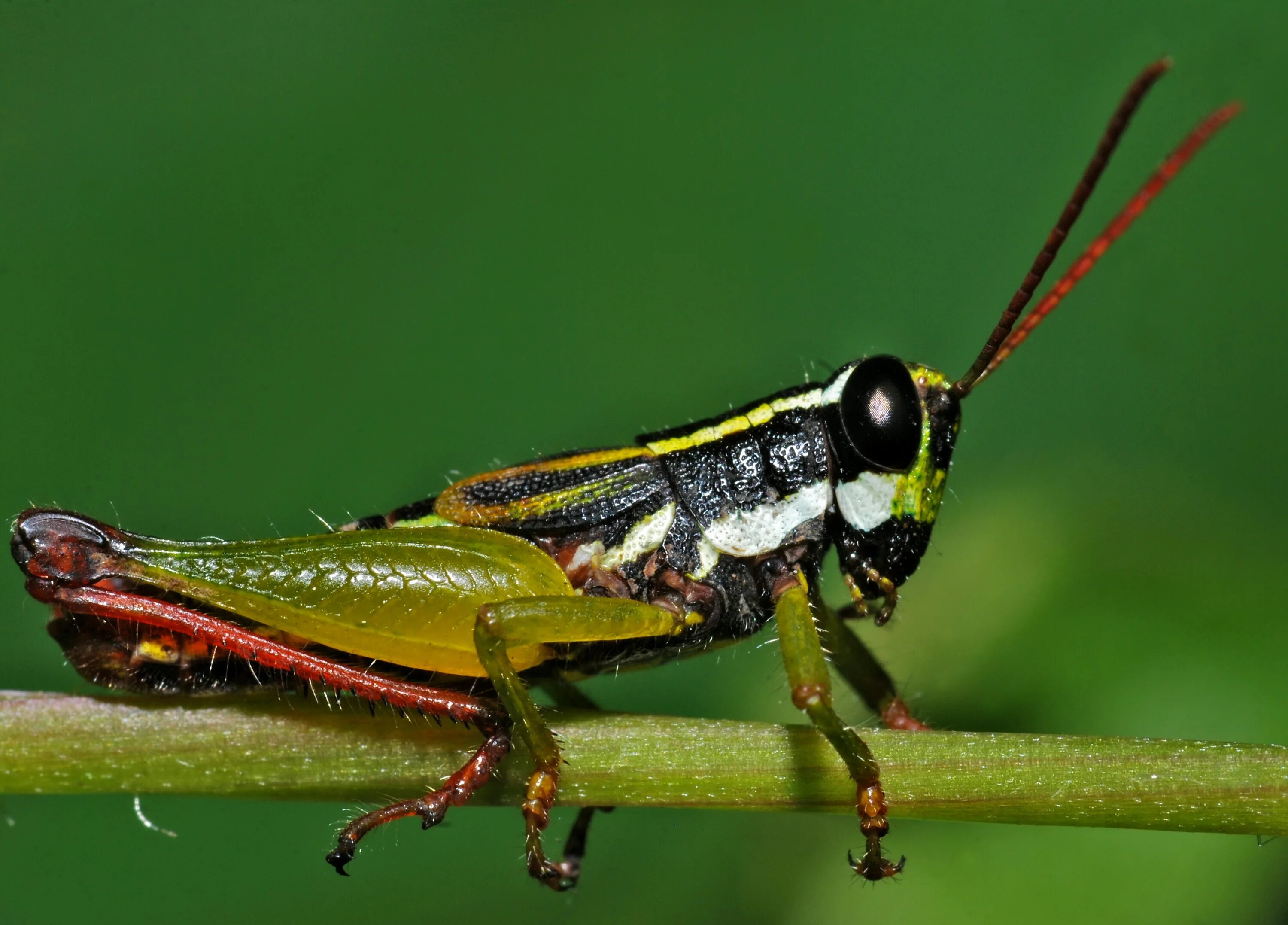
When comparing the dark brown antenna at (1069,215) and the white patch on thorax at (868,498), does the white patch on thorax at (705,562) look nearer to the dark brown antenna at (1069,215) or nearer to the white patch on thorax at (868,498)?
the white patch on thorax at (868,498)

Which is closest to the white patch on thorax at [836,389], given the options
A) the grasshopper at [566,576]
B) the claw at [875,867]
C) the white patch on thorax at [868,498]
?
the grasshopper at [566,576]

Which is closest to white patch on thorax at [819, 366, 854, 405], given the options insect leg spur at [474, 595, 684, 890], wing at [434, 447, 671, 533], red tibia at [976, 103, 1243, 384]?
red tibia at [976, 103, 1243, 384]

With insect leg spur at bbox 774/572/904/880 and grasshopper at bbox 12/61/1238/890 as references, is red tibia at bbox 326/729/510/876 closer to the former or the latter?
grasshopper at bbox 12/61/1238/890

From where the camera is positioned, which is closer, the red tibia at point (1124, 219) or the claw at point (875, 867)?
the red tibia at point (1124, 219)

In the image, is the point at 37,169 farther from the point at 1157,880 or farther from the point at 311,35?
the point at 1157,880

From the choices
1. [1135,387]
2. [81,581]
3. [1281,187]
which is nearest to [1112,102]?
[1281,187]

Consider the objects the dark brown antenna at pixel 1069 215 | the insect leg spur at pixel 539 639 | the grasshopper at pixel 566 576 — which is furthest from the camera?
the grasshopper at pixel 566 576

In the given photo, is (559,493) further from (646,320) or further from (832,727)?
(832,727)
